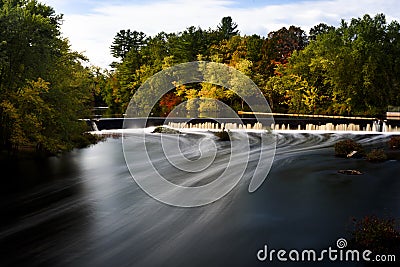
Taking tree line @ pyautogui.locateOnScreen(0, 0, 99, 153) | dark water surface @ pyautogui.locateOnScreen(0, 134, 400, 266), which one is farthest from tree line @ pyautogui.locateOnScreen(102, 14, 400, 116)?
dark water surface @ pyautogui.locateOnScreen(0, 134, 400, 266)

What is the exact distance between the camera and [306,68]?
56500 mm

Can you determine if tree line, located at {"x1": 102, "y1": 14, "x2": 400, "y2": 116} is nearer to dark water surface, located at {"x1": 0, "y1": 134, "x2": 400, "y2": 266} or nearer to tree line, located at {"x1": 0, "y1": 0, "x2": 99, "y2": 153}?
tree line, located at {"x1": 0, "y1": 0, "x2": 99, "y2": 153}

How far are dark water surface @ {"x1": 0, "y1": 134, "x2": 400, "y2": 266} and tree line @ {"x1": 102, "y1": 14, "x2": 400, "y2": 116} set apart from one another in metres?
31.6

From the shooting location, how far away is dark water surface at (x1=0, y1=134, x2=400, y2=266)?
37.5 ft

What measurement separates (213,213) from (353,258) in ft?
17.5

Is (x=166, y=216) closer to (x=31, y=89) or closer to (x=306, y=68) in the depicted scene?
(x=31, y=89)

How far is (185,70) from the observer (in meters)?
61.0

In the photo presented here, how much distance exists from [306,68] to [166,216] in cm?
4580

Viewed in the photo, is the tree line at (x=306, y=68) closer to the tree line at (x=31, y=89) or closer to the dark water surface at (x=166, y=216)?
A: the tree line at (x=31, y=89)

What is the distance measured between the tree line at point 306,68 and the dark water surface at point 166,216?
31.6 metres

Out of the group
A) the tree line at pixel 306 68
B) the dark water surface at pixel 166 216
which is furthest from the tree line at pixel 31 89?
the tree line at pixel 306 68

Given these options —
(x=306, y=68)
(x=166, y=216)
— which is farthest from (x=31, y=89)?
(x=306, y=68)

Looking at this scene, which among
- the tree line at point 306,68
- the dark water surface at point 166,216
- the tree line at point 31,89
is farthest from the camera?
the tree line at point 306,68

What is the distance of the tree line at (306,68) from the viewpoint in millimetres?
53438
